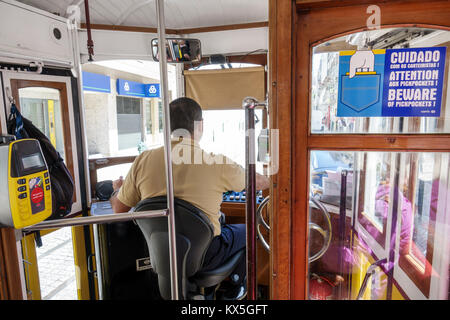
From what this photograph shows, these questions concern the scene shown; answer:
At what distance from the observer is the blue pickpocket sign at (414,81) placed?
1236mm

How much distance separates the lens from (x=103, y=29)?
280cm

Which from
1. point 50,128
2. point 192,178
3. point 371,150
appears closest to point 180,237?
point 192,178

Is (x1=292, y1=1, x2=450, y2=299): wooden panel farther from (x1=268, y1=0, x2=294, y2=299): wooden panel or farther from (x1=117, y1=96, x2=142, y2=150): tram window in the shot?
(x1=117, y1=96, x2=142, y2=150): tram window

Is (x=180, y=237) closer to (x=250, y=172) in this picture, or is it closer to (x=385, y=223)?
(x=250, y=172)

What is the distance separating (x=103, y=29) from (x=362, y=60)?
2.47m

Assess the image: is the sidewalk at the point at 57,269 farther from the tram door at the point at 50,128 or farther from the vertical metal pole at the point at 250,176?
the vertical metal pole at the point at 250,176

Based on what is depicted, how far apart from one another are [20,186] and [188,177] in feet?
2.64

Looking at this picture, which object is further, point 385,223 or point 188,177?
point 188,177

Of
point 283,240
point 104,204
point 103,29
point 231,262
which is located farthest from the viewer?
point 103,29

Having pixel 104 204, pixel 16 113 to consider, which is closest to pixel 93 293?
pixel 104 204

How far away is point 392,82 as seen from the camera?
127 centimetres

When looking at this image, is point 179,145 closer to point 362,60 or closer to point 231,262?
point 231,262

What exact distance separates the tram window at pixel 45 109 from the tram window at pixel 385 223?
2427 mm

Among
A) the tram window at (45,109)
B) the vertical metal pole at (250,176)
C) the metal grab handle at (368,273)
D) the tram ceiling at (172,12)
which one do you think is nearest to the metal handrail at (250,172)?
the vertical metal pole at (250,176)
